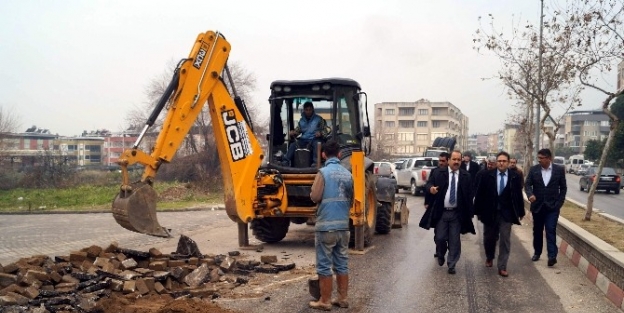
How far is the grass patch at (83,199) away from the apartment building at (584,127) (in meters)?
105

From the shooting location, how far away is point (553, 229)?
9.87 m

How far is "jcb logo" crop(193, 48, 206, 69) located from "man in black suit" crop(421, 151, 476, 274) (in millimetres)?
4191

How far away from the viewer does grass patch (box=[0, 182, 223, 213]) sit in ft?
77.2

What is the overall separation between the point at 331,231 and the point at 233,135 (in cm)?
430

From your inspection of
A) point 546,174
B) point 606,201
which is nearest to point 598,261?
point 546,174

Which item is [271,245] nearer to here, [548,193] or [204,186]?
[548,193]

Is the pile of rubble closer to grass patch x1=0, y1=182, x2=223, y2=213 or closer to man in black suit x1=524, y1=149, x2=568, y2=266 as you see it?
man in black suit x1=524, y1=149, x2=568, y2=266

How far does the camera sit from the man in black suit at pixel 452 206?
939cm

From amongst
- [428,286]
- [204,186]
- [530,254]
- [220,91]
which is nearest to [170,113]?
[220,91]

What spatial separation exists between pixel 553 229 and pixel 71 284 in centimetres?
723

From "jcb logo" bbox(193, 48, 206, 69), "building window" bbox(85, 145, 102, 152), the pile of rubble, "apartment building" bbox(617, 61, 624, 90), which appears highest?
"apartment building" bbox(617, 61, 624, 90)

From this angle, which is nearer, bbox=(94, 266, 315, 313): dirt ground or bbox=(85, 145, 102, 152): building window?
bbox=(94, 266, 315, 313): dirt ground

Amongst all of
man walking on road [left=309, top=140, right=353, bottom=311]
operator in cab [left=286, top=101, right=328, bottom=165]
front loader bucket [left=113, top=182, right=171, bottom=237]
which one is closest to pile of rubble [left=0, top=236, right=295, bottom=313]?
front loader bucket [left=113, top=182, right=171, bottom=237]

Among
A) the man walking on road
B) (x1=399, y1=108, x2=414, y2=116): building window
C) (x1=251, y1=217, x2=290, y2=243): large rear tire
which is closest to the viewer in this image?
the man walking on road
